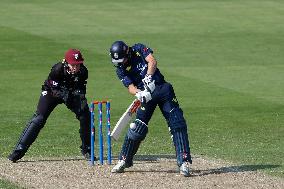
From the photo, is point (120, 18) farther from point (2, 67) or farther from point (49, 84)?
point (49, 84)

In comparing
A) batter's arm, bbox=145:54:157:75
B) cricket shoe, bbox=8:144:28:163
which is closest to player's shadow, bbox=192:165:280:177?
batter's arm, bbox=145:54:157:75

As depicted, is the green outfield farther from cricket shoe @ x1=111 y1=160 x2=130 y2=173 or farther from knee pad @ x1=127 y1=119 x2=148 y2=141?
cricket shoe @ x1=111 y1=160 x2=130 y2=173

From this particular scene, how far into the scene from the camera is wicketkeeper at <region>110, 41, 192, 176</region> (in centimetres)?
1619

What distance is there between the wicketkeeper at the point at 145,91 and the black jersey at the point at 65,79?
3.91ft

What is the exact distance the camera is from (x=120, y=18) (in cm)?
4091

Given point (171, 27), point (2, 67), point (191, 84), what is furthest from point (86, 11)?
point (191, 84)

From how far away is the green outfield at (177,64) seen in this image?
790 inches

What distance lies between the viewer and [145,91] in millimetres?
16062

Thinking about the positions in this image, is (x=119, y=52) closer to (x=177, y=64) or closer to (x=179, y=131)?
(x=179, y=131)

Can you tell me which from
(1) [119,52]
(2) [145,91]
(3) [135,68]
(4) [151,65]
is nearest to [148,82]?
(2) [145,91]

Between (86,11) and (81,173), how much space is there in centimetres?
2658

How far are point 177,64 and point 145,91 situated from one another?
1527 centimetres

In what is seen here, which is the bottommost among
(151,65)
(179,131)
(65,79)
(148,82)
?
(179,131)

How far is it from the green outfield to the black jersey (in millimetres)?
1483
